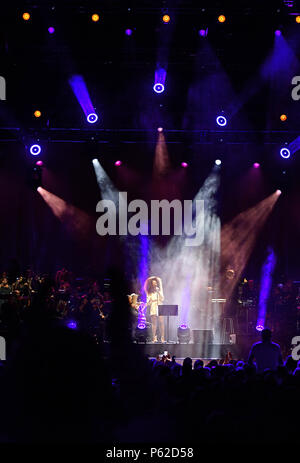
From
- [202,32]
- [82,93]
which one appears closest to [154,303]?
[82,93]

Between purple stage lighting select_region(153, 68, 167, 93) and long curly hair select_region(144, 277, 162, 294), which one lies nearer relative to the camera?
purple stage lighting select_region(153, 68, 167, 93)

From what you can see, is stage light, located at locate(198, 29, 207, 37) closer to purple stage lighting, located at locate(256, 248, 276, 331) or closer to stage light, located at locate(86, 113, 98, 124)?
stage light, located at locate(86, 113, 98, 124)

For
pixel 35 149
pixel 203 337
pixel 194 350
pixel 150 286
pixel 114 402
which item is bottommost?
pixel 194 350

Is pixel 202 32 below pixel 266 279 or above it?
above

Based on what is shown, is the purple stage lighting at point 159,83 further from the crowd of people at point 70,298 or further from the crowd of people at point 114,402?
the crowd of people at point 114,402

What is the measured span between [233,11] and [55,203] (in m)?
7.70

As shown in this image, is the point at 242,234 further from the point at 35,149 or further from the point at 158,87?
the point at 35,149

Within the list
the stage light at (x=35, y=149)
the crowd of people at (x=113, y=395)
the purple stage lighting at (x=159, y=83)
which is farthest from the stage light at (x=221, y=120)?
the crowd of people at (x=113, y=395)

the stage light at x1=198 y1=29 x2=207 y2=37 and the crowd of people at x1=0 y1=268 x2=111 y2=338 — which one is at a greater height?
the stage light at x1=198 y1=29 x2=207 y2=37

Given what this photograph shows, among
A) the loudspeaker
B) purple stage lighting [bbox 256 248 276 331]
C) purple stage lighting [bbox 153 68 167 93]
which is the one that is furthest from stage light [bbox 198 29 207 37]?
purple stage lighting [bbox 256 248 276 331]

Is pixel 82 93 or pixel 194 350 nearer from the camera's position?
pixel 194 350

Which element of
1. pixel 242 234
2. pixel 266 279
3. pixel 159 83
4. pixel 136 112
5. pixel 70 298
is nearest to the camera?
pixel 159 83

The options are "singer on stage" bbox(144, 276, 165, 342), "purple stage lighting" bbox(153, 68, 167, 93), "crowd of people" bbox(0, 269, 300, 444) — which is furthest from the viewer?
"singer on stage" bbox(144, 276, 165, 342)

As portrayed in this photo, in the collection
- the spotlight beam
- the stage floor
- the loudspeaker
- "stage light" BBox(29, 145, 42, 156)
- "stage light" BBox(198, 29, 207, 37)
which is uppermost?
"stage light" BBox(198, 29, 207, 37)
